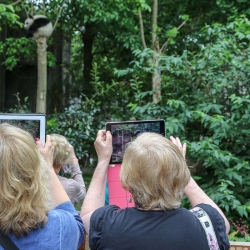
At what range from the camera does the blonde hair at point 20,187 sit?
5.35 feet

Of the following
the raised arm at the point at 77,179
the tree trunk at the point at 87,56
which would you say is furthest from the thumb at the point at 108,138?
the tree trunk at the point at 87,56

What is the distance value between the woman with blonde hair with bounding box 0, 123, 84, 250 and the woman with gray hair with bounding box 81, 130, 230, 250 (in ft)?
0.58

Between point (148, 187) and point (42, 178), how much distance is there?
1.38 ft

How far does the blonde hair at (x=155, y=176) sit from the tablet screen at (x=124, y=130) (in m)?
0.48

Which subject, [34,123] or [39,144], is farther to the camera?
[34,123]

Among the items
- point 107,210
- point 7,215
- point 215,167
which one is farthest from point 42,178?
point 215,167

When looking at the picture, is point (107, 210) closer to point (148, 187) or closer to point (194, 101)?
point (148, 187)

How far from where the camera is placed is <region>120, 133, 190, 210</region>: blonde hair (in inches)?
71.6

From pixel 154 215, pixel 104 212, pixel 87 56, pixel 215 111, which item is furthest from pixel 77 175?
pixel 87 56

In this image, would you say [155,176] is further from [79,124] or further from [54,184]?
[79,124]

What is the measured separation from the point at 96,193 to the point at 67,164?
4.26ft

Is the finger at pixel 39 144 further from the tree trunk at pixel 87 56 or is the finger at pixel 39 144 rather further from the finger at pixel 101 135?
the tree trunk at pixel 87 56

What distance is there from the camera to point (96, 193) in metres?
2.10

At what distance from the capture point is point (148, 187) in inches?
71.6
